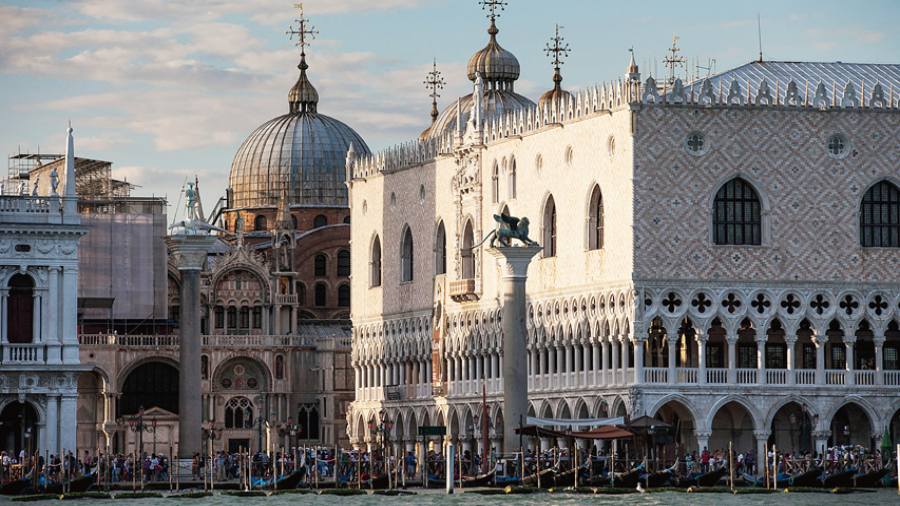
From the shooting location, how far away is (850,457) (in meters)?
77.6

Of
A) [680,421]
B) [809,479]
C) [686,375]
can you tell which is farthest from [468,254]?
[809,479]

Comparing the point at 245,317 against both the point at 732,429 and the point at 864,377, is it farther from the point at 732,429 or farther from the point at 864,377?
the point at 864,377

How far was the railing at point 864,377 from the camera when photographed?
8081 centimetres

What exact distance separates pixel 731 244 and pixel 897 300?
533cm

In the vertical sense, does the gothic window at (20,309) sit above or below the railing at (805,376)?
above

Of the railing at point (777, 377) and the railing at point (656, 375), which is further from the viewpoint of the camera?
the railing at point (777, 377)

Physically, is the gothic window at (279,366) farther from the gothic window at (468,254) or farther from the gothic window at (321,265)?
the gothic window at (468,254)

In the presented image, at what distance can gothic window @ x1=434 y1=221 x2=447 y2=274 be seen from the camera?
311 feet

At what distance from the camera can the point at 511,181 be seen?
88.9 metres

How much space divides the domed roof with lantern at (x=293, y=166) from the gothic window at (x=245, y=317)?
13.8m

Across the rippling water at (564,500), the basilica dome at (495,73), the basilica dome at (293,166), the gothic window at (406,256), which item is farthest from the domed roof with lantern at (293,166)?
the rippling water at (564,500)

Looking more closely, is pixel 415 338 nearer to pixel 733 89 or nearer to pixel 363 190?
pixel 363 190

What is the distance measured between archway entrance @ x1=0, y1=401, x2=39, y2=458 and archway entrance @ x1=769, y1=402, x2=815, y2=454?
2222 centimetres

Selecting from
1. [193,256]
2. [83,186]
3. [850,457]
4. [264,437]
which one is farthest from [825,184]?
[83,186]
